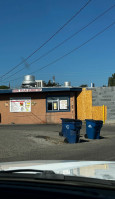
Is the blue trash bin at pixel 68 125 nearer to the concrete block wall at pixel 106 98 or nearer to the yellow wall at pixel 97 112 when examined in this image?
the yellow wall at pixel 97 112

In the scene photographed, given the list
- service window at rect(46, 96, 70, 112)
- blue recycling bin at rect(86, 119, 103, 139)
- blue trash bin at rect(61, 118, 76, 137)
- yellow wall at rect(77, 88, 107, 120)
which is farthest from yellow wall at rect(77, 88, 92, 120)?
blue trash bin at rect(61, 118, 76, 137)

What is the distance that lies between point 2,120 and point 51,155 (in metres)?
18.4

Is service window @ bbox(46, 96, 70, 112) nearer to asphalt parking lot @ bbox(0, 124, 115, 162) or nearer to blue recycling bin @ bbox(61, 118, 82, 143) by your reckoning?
asphalt parking lot @ bbox(0, 124, 115, 162)

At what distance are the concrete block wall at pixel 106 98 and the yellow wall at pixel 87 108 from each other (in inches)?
15.8

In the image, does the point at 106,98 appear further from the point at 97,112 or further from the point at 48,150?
the point at 48,150

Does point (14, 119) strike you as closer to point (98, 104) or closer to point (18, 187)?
point (98, 104)

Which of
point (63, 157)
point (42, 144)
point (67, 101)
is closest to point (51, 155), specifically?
point (63, 157)

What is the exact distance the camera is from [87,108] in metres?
26.5

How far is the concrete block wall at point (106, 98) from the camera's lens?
26.0 m

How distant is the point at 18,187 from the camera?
1886 millimetres

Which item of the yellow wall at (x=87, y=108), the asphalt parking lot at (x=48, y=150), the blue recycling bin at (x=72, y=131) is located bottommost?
the asphalt parking lot at (x=48, y=150)

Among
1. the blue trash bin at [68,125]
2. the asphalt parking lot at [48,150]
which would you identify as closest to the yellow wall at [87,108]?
the blue trash bin at [68,125]

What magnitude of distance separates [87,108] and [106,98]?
2122 mm

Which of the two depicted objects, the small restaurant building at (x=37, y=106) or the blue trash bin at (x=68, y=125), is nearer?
the blue trash bin at (x=68, y=125)
